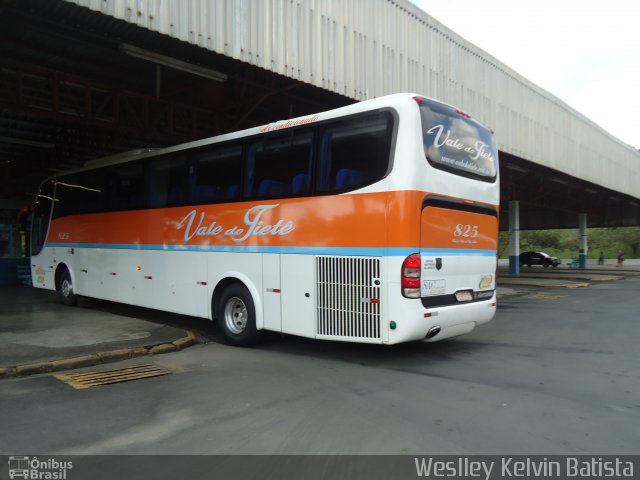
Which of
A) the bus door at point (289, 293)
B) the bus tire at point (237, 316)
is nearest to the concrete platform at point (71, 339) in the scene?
the bus tire at point (237, 316)

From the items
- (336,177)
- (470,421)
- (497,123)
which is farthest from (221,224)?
(497,123)

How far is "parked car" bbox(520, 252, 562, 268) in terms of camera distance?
154 ft

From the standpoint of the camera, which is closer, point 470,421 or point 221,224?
point 470,421

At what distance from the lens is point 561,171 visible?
24766 mm

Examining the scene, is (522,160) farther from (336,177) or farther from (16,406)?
(16,406)

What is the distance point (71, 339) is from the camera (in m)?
7.98

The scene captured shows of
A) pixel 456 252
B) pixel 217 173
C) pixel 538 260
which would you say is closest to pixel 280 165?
pixel 217 173

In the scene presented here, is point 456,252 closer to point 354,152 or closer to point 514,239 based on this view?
point 354,152

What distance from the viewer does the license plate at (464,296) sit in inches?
281

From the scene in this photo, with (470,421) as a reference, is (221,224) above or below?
above

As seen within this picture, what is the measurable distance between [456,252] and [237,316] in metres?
3.88

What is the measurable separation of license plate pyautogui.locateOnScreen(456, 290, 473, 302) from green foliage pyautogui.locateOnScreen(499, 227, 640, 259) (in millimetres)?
75129

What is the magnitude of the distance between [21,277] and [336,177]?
1793 centimetres

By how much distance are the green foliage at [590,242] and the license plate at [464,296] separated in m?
75.1
